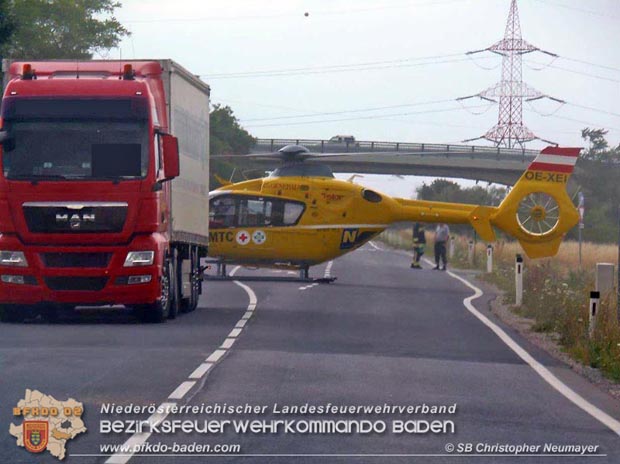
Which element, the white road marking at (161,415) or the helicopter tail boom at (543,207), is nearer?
the white road marking at (161,415)

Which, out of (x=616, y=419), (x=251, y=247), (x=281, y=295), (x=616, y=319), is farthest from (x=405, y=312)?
(x=616, y=419)

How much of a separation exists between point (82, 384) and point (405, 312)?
43.9 ft

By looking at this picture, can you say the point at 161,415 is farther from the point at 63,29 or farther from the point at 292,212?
the point at 63,29

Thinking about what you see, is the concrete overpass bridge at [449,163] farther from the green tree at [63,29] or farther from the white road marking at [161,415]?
the white road marking at [161,415]

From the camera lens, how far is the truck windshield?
66.0ft

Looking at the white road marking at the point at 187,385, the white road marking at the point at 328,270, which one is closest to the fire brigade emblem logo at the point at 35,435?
the white road marking at the point at 187,385

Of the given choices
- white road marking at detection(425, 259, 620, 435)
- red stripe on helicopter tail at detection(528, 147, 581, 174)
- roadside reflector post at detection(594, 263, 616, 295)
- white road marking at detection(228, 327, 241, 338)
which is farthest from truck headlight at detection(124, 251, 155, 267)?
red stripe on helicopter tail at detection(528, 147, 581, 174)

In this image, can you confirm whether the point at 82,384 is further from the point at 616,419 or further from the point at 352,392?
the point at 616,419

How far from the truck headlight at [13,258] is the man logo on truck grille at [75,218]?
81 cm

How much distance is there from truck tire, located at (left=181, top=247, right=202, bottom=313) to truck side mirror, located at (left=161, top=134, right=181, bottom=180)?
423 centimetres

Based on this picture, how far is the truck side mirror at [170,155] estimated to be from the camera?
20.5 meters

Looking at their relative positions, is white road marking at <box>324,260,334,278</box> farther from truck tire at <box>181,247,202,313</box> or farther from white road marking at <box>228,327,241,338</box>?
white road marking at <box>228,327,241,338</box>

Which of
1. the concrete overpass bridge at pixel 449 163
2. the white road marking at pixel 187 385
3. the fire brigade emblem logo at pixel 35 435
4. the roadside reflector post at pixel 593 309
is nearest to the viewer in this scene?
the white road marking at pixel 187 385

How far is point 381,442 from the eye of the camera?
34.1ft
